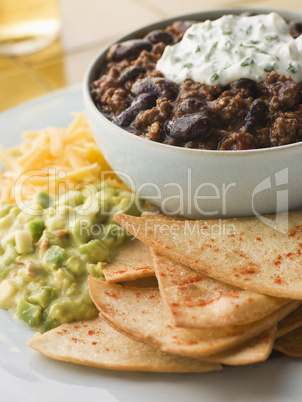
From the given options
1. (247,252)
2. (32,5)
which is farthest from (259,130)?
(32,5)

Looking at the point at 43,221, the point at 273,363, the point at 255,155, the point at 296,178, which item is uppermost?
the point at 255,155

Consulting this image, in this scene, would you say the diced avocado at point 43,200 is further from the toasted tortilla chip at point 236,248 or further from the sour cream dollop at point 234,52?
the sour cream dollop at point 234,52

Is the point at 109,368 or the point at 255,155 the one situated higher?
the point at 255,155

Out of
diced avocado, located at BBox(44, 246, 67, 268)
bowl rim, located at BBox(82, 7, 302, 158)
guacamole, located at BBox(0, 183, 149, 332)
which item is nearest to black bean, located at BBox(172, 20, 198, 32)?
bowl rim, located at BBox(82, 7, 302, 158)

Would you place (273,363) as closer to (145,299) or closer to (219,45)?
(145,299)

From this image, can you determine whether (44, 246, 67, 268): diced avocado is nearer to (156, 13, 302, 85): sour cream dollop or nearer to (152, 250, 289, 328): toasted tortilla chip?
(152, 250, 289, 328): toasted tortilla chip

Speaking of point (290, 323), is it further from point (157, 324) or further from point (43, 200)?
point (43, 200)
